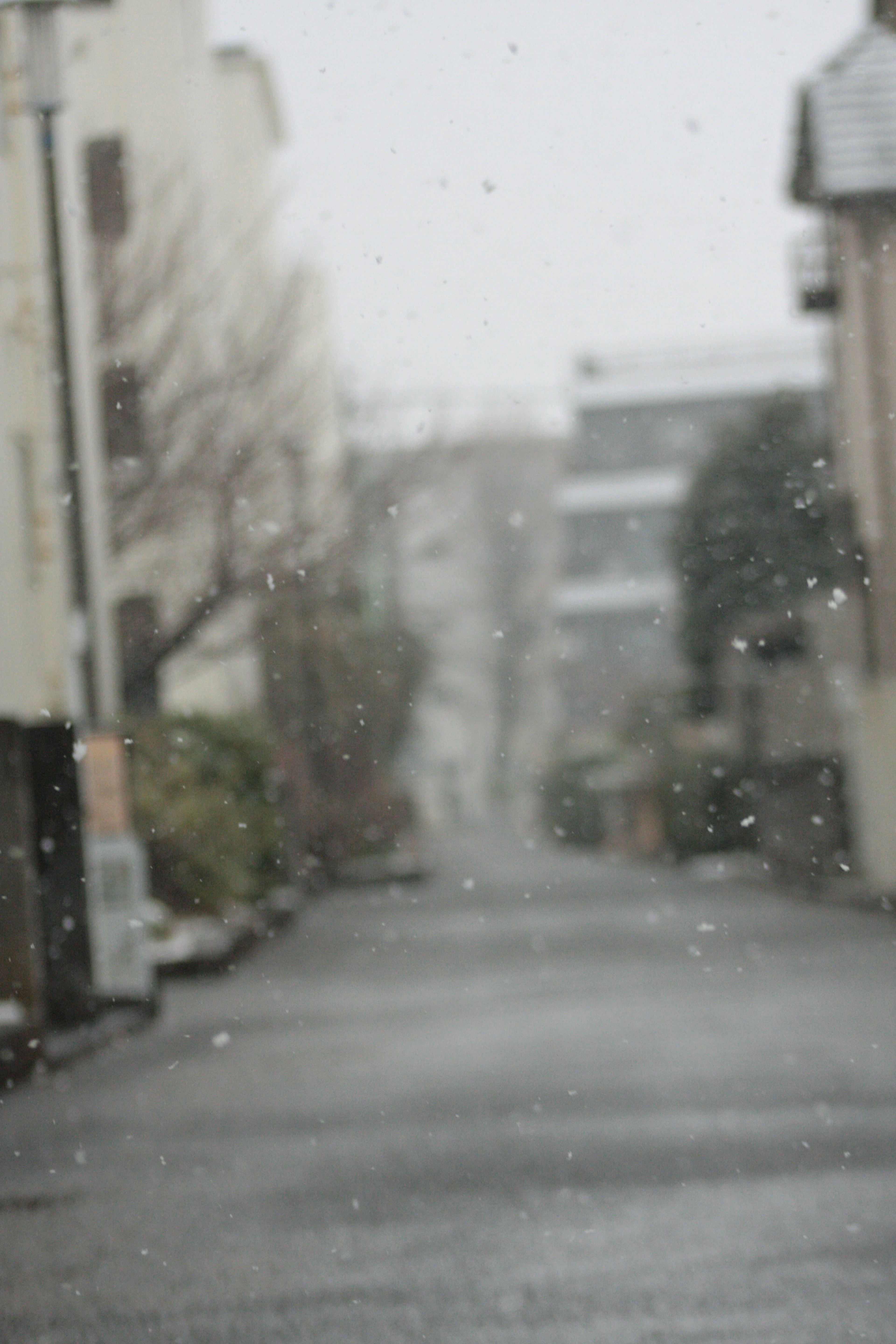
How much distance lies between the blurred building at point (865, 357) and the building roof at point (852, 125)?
0.02 m

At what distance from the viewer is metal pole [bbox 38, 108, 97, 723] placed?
18938 millimetres

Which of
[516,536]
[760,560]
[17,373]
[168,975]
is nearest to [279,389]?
[17,373]

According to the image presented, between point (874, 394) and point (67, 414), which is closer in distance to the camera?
point (67, 414)

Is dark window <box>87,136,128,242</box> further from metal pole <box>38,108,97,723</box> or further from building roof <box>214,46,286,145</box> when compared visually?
building roof <box>214,46,286,145</box>

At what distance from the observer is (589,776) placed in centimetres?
7288

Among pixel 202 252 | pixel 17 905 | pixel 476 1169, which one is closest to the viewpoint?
pixel 476 1169

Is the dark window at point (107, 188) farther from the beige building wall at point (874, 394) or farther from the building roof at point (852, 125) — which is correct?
the beige building wall at point (874, 394)

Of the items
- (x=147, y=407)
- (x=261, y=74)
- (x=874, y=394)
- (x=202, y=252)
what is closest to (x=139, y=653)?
(x=147, y=407)

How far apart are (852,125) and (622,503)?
55.6 meters

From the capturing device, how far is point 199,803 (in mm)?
27266

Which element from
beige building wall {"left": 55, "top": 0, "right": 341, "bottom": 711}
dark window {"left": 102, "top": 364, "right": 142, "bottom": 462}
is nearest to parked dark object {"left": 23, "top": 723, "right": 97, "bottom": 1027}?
beige building wall {"left": 55, "top": 0, "right": 341, "bottom": 711}

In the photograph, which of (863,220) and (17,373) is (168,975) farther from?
(863,220)

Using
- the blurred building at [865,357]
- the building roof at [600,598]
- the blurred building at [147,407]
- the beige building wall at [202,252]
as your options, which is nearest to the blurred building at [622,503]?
the building roof at [600,598]

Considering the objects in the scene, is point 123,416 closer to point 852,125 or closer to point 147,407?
point 147,407
